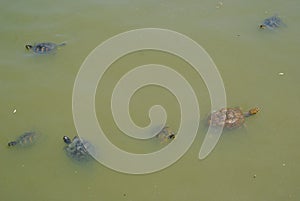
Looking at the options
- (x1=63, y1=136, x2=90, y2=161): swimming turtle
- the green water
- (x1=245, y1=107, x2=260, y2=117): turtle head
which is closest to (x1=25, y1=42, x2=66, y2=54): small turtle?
the green water

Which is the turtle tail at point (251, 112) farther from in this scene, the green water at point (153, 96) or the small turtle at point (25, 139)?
the small turtle at point (25, 139)

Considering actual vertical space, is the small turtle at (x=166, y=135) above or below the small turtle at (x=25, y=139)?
below

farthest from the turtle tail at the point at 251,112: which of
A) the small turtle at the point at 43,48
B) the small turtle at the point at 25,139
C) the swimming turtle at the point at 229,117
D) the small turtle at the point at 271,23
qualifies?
the small turtle at the point at 43,48

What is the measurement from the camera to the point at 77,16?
7.20 metres

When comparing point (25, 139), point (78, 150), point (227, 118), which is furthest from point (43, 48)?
point (227, 118)

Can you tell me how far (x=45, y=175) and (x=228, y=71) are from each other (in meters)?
3.27

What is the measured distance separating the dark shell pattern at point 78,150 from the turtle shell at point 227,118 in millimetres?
1802

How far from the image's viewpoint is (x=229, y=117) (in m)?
5.34

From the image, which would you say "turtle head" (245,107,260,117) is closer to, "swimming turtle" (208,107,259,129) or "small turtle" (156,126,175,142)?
"swimming turtle" (208,107,259,129)

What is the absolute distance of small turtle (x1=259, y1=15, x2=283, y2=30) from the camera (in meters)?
6.59

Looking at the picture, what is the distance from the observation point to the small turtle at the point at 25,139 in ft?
17.1

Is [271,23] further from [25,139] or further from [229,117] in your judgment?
[25,139]

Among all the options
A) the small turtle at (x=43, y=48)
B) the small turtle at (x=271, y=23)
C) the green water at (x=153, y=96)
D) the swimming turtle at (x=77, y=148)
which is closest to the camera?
the green water at (x=153, y=96)

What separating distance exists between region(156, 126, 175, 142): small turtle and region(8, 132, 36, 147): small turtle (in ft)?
5.85
